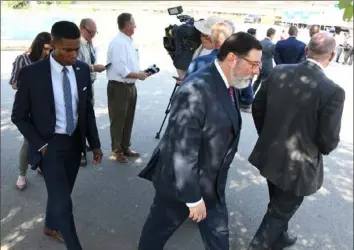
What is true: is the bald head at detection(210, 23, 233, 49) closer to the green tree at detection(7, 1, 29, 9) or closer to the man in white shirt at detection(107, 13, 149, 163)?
the man in white shirt at detection(107, 13, 149, 163)

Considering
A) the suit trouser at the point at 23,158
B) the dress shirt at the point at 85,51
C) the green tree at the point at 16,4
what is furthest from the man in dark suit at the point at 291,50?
the green tree at the point at 16,4

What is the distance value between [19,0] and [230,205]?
23.5 metres

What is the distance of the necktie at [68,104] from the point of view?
2.92m

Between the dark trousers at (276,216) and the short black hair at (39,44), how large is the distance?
2657 millimetres

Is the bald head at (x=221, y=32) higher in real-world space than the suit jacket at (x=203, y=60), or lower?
higher

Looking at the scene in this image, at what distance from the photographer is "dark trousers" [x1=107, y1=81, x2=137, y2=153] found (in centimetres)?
487

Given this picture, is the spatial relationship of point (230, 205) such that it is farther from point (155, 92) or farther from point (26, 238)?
point (155, 92)

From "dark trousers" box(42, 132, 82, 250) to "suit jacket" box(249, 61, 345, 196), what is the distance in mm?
1610

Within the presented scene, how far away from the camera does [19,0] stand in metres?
23.3

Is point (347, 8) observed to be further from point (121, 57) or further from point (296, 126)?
point (121, 57)

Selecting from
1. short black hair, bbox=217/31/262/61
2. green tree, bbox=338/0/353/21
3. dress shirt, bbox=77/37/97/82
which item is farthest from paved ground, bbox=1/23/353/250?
green tree, bbox=338/0/353/21

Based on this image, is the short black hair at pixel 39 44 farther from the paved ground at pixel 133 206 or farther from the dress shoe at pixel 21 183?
the paved ground at pixel 133 206

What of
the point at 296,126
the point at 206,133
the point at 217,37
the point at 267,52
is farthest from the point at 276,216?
the point at 267,52

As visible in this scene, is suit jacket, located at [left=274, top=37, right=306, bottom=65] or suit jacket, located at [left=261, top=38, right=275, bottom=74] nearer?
suit jacket, located at [left=274, top=37, right=306, bottom=65]
